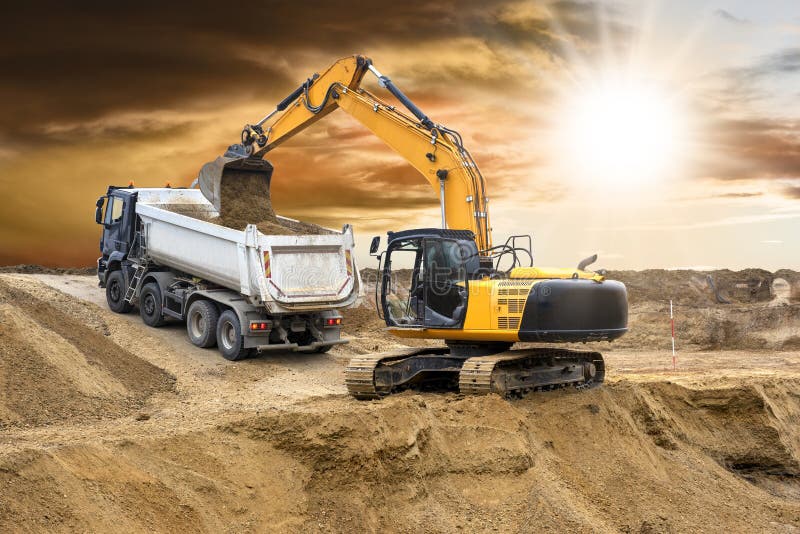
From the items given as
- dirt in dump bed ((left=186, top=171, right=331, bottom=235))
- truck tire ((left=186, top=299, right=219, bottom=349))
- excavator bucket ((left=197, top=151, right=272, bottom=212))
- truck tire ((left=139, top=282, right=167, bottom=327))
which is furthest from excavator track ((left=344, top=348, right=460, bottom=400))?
truck tire ((left=139, top=282, right=167, bottom=327))

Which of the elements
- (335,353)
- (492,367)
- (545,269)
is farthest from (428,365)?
(335,353)

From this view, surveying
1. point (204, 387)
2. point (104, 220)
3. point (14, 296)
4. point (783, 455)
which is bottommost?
point (783, 455)

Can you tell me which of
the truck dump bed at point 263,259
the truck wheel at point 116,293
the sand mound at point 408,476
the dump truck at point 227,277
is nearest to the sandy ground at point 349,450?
the sand mound at point 408,476

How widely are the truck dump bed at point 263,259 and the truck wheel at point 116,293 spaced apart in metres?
1.40

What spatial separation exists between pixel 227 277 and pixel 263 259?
3.05 feet

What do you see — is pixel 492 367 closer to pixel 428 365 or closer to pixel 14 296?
pixel 428 365

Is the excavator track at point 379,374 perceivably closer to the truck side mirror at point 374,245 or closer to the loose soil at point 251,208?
the truck side mirror at point 374,245

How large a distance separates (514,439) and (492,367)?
3.97 ft

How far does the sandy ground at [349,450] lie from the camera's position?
24.4 ft

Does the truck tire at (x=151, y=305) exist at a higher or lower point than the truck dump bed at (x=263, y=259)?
lower

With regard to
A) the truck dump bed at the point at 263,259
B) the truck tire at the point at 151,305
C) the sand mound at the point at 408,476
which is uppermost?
the truck dump bed at the point at 263,259

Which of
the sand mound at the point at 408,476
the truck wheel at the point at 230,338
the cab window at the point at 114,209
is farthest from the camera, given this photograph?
the cab window at the point at 114,209

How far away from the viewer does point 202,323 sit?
15.9 metres

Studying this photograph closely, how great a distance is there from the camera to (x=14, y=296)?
51.1 ft
